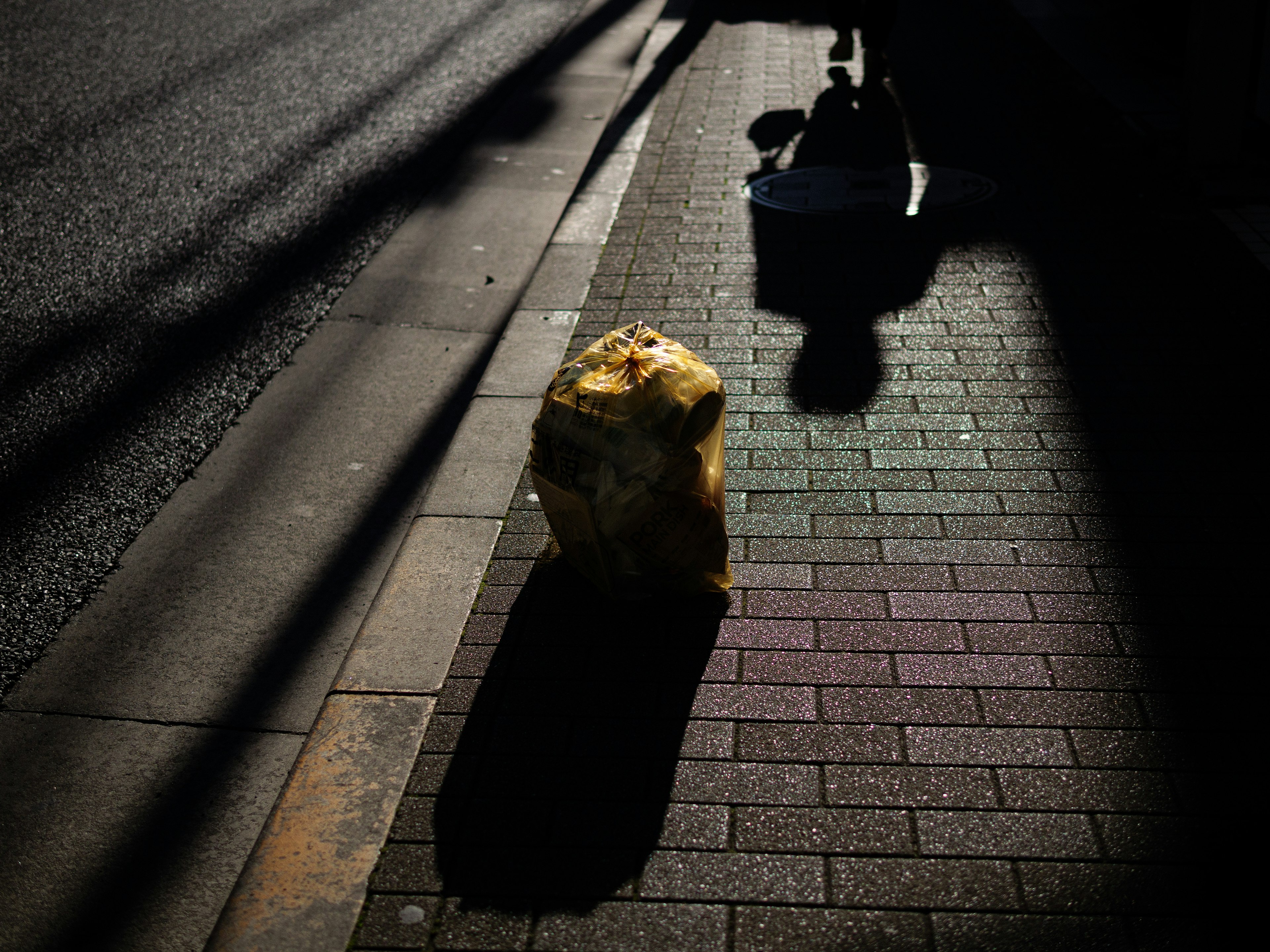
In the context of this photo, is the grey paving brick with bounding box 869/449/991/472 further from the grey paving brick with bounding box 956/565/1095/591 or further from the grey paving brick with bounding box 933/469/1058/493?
the grey paving brick with bounding box 956/565/1095/591

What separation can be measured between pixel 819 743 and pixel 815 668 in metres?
0.30

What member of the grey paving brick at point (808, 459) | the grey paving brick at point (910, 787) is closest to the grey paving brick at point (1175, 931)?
the grey paving brick at point (910, 787)

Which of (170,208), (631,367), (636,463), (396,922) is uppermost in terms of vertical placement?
(631,367)

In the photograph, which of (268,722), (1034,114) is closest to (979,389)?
(268,722)

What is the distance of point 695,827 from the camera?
2668 mm

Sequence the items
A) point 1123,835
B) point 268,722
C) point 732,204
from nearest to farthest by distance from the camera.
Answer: point 1123,835 < point 268,722 < point 732,204

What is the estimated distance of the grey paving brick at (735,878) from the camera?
2502mm

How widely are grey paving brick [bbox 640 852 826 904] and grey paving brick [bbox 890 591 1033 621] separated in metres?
1.04

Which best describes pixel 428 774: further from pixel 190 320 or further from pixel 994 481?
pixel 190 320

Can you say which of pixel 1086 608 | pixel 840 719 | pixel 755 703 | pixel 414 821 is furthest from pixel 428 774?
pixel 1086 608

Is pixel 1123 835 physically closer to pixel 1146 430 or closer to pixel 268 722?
pixel 1146 430

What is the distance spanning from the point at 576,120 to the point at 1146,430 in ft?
18.4

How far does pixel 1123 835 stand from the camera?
8.51 ft

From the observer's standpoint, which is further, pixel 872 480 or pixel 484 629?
pixel 872 480
